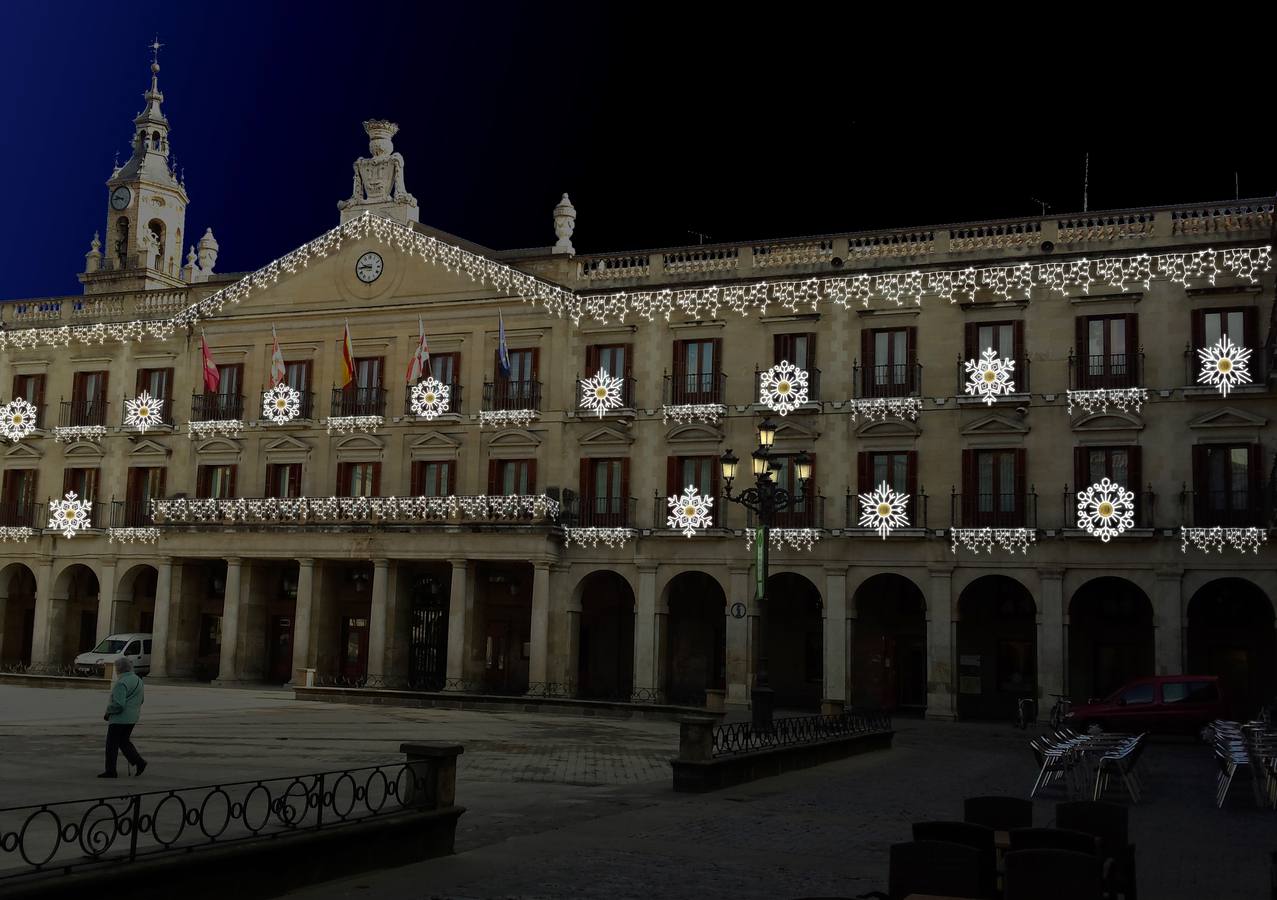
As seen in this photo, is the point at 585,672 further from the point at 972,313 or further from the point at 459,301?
the point at 972,313

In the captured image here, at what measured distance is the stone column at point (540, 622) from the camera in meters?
44.7

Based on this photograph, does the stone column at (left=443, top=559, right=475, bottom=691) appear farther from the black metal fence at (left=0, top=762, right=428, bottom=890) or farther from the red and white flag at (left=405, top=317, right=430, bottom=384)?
the black metal fence at (left=0, top=762, right=428, bottom=890)

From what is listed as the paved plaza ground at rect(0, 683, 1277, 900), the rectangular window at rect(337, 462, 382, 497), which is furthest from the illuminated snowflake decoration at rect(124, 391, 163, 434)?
the paved plaza ground at rect(0, 683, 1277, 900)

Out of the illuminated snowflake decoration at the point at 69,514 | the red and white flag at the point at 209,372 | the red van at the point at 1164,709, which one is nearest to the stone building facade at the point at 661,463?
the illuminated snowflake decoration at the point at 69,514

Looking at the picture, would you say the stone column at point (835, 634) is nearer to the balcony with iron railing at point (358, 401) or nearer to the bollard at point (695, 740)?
the balcony with iron railing at point (358, 401)

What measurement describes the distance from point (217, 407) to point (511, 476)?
1256cm

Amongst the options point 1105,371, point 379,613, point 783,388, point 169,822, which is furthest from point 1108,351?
point 169,822

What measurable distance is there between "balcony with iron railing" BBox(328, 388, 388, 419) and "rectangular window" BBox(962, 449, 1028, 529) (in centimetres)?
2077

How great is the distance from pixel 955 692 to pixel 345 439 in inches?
913

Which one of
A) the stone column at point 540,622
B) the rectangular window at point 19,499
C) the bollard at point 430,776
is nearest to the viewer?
the bollard at point 430,776

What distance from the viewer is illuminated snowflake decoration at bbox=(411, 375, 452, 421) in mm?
47469

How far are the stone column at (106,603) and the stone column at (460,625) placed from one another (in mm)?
15054

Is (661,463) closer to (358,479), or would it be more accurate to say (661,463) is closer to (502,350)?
(502,350)

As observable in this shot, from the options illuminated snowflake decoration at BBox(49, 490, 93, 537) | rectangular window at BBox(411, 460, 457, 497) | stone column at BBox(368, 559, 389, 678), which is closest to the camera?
stone column at BBox(368, 559, 389, 678)
